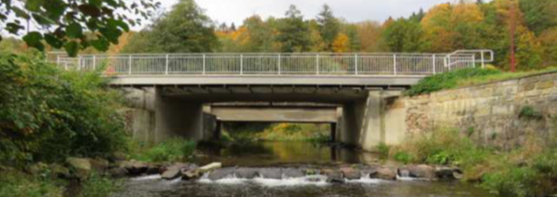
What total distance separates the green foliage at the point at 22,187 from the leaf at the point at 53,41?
4.34m

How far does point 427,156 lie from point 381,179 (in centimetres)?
331

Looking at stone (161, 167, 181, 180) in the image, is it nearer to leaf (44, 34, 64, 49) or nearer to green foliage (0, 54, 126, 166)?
green foliage (0, 54, 126, 166)

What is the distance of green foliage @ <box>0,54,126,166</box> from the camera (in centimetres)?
466

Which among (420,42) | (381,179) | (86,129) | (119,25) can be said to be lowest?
(381,179)

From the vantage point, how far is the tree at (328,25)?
160 ft

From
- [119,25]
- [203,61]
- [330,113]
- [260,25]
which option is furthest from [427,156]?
[260,25]

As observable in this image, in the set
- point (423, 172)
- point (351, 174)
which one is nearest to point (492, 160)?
point (423, 172)

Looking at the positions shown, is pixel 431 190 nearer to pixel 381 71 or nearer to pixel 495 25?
pixel 381 71

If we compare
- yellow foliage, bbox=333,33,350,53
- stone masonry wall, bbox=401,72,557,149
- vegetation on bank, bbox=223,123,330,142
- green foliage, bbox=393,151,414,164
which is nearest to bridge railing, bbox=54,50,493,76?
stone masonry wall, bbox=401,72,557,149

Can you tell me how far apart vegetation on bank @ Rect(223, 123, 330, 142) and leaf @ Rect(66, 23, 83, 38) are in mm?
41765

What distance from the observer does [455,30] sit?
144 feet

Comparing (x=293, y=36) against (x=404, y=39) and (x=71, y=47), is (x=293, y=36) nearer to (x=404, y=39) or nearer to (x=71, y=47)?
(x=404, y=39)

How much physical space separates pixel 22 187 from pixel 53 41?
543 cm

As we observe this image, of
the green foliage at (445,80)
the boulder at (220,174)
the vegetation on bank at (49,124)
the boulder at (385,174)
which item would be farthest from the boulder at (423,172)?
the vegetation on bank at (49,124)
